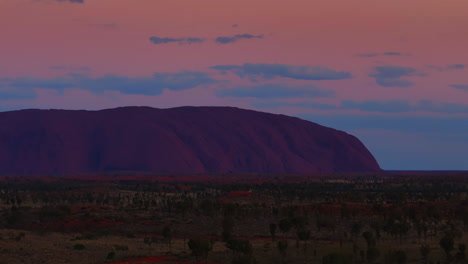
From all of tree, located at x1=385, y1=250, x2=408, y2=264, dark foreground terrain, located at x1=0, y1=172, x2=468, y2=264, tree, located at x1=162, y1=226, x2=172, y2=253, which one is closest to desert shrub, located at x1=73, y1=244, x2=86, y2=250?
dark foreground terrain, located at x1=0, y1=172, x2=468, y2=264

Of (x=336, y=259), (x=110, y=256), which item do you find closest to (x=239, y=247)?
(x=110, y=256)

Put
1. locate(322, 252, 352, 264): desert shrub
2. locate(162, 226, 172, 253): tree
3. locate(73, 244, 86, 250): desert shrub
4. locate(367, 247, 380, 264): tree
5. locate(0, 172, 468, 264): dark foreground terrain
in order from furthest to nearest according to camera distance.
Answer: locate(162, 226, 172, 253): tree → locate(73, 244, 86, 250): desert shrub → locate(0, 172, 468, 264): dark foreground terrain → locate(367, 247, 380, 264): tree → locate(322, 252, 352, 264): desert shrub

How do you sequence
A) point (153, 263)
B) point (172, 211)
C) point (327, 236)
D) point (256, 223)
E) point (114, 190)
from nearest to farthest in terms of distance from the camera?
1. point (153, 263)
2. point (327, 236)
3. point (256, 223)
4. point (172, 211)
5. point (114, 190)

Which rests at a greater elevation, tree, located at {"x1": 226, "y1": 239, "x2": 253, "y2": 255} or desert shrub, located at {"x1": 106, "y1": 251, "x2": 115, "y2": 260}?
tree, located at {"x1": 226, "y1": 239, "x2": 253, "y2": 255}

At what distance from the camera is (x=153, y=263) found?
129 feet

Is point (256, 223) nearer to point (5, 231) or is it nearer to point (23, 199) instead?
point (5, 231)

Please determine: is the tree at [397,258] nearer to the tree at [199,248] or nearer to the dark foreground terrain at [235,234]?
the dark foreground terrain at [235,234]

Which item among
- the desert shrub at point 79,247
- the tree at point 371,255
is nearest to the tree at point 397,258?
the tree at point 371,255

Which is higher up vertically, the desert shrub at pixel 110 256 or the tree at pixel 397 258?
the tree at pixel 397 258

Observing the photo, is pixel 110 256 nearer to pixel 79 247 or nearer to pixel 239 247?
pixel 79 247

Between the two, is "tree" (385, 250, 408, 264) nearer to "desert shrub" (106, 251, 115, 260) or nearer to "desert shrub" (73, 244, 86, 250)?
"desert shrub" (106, 251, 115, 260)

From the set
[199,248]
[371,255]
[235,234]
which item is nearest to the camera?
[371,255]

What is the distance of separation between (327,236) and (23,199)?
5472cm

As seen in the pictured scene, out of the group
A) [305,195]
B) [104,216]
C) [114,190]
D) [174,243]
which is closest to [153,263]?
[174,243]
